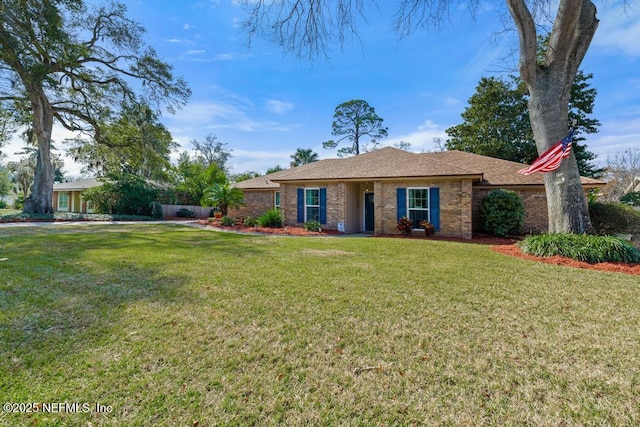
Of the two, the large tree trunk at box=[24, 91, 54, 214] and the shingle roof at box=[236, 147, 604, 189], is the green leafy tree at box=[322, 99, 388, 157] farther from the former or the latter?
the large tree trunk at box=[24, 91, 54, 214]

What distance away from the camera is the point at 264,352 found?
8.93 ft

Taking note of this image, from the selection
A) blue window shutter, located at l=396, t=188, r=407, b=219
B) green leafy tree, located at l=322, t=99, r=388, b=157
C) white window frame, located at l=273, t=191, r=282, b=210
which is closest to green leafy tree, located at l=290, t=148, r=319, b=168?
green leafy tree, located at l=322, t=99, r=388, b=157

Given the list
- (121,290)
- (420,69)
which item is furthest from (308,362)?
(420,69)

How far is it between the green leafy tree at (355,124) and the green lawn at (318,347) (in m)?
29.7

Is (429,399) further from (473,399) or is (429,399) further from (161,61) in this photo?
(161,61)

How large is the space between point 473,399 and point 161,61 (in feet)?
79.6

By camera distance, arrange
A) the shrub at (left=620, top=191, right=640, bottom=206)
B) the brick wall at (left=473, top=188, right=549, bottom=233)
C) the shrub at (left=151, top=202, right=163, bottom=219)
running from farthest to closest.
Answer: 1. the shrub at (left=151, top=202, right=163, bottom=219)
2. the shrub at (left=620, top=191, right=640, bottom=206)
3. the brick wall at (left=473, top=188, right=549, bottom=233)

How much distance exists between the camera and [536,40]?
8.22 meters

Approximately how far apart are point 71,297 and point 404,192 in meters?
11.3

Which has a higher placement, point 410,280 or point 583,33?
point 583,33

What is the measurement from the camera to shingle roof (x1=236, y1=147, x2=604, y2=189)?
11672mm

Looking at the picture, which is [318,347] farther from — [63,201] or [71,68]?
[63,201]

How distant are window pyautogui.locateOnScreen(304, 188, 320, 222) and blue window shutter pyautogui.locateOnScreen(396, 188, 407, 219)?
410cm

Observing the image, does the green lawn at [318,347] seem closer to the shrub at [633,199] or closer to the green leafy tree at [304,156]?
the shrub at [633,199]
